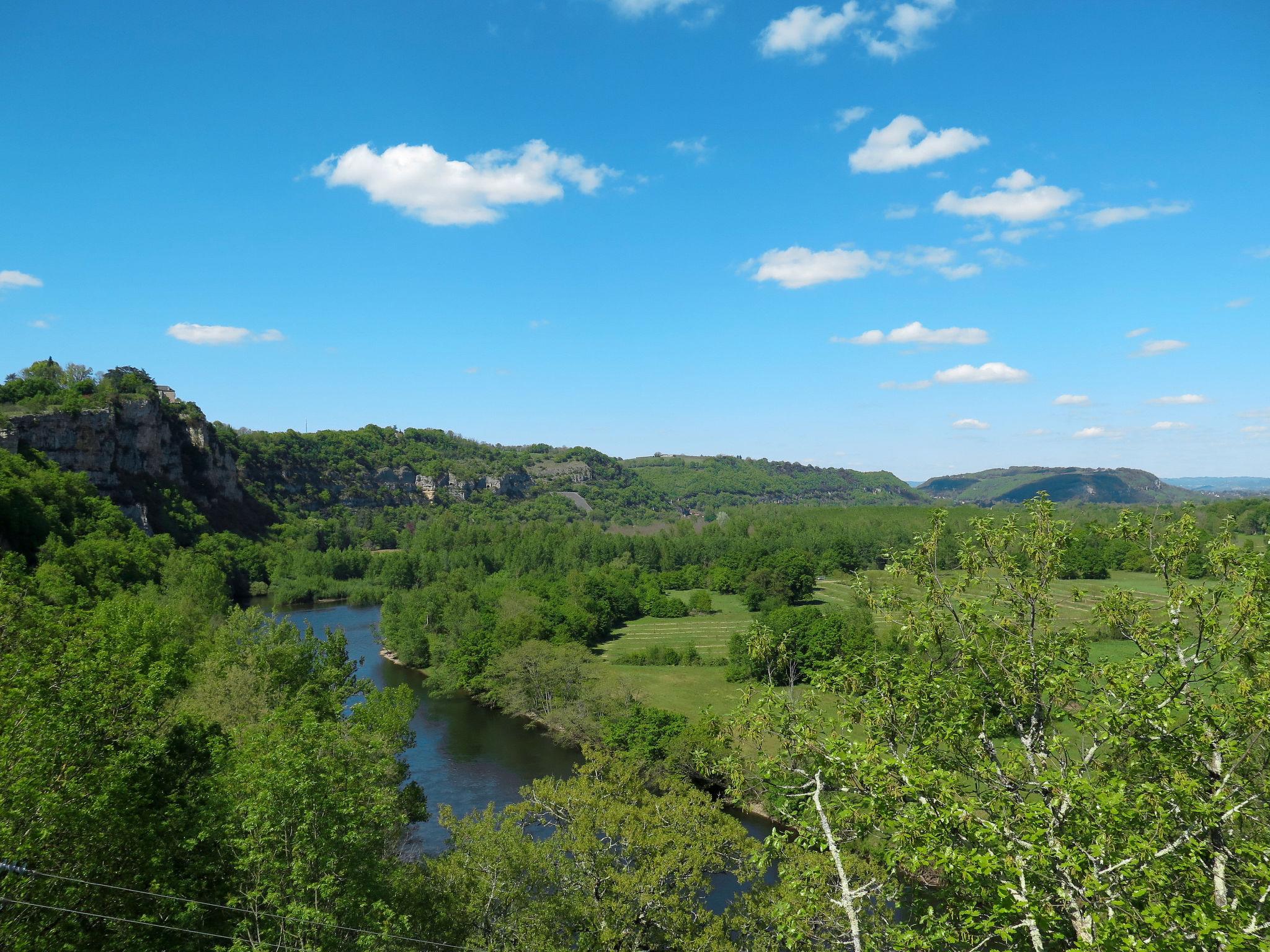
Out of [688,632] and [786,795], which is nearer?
[786,795]

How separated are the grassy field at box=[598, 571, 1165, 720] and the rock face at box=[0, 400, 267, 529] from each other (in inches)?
2234

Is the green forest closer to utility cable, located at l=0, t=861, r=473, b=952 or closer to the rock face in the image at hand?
utility cable, located at l=0, t=861, r=473, b=952

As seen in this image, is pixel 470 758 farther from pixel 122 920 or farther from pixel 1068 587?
pixel 1068 587

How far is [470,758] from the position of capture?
39.1m

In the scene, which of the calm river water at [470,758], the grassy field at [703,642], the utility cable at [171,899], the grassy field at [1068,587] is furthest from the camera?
the grassy field at [1068,587]

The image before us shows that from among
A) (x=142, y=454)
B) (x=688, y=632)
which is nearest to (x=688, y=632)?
(x=688, y=632)

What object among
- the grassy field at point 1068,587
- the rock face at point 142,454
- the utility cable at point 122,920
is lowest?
the grassy field at point 1068,587

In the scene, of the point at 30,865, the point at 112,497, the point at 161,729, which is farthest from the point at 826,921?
the point at 112,497

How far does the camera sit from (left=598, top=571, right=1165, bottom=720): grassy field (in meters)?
46.3

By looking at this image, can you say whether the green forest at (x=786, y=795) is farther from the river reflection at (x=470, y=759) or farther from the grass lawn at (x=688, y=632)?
the grass lawn at (x=688, y=632)

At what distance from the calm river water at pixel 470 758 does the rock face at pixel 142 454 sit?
45.3 metres

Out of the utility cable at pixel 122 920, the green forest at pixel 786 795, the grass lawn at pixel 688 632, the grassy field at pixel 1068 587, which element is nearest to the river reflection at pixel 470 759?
the green forest at pixel 786 795

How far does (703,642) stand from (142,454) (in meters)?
80.3

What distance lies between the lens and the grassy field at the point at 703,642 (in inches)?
1822
